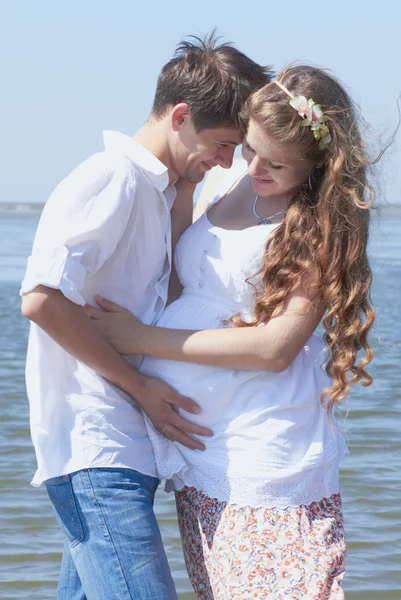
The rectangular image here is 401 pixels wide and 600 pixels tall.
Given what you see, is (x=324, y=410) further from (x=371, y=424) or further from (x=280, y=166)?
(x=371, y=424)

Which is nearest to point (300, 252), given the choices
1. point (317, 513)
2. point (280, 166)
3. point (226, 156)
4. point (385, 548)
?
point (280, 166)

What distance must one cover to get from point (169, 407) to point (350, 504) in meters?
3.15

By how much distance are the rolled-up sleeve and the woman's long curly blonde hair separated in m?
0.47

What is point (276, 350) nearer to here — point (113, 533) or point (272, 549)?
point (272, 549)

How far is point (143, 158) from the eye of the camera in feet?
10.3

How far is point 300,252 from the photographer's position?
304 centimetres

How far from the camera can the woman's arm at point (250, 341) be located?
3014mm

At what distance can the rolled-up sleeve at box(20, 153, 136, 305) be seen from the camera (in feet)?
9.57

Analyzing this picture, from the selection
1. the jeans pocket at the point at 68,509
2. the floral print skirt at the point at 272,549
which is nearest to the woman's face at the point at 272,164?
the floral print skirt at the point at 272,549

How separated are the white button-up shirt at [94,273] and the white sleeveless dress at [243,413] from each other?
0.13 metres

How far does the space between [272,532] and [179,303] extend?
80 centimetres

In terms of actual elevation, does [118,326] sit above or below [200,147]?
below

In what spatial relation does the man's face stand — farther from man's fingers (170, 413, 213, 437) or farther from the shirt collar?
man's fingers (170, 413, 213, 437)

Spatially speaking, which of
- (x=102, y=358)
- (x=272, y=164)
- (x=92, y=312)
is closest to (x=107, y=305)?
(x=92, y=312)
